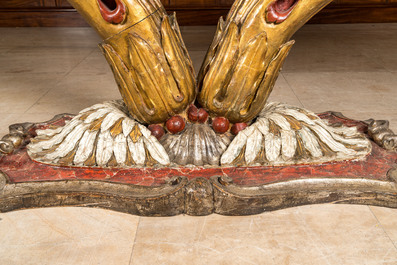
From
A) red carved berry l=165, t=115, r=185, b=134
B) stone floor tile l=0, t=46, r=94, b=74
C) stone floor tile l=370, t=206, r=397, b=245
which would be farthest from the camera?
stone floor tile l=0, t=46, r=94, b=74

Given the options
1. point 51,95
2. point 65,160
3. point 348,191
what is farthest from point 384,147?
point 51,95

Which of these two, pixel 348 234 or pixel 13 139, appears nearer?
pixel 348 234

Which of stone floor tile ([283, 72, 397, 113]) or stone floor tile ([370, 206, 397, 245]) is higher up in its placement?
stone floor tile ([370, 206, 397, 245])

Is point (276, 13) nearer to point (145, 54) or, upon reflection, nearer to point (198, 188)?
point (145, 54)

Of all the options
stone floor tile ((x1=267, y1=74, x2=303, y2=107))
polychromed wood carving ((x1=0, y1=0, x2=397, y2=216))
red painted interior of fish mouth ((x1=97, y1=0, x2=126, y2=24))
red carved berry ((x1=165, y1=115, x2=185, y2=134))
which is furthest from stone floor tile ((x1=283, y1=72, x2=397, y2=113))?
red painted interior of fish mouth ((x1=97, y1=0, x2=126, y2=24))

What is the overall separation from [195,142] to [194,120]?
3.3 inches

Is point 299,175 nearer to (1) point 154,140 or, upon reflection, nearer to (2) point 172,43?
(1) point 154,140

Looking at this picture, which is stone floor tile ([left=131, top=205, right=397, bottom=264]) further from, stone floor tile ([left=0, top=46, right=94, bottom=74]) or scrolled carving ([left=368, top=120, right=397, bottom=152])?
stone floor tile ([left=0, top=46, right=94, bottom=74])

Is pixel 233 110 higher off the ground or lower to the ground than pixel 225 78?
lower

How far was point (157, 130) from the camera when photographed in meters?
1.66

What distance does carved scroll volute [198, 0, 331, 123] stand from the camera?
1553mm

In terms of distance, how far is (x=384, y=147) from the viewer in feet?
5.61

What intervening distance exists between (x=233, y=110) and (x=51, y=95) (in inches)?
55.9

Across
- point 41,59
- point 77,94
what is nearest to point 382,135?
point 77,94
